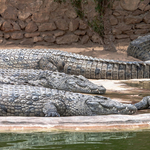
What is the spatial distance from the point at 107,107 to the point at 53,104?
0.71 metres

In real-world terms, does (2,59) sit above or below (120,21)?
below

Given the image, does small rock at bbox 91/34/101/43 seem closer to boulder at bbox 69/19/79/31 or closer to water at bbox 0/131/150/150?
boulder at bbox 69/19/79/31

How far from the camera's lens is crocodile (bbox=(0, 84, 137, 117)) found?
3883 millimetres

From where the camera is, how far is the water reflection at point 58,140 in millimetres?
2646

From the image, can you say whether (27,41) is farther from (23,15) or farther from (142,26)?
(142,26)

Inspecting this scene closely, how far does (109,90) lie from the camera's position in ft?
18.3

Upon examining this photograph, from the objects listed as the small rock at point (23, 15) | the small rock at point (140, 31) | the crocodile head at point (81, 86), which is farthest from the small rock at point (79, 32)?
the crocodile head at point (81, 86)

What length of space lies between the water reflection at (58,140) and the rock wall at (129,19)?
28.2 feet

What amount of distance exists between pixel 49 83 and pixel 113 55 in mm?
3852

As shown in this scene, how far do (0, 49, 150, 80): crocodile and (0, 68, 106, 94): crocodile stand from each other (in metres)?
1.42

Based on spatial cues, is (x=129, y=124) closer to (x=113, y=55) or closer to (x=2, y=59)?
(x=2, y=59)

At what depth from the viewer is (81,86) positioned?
17.4 ft

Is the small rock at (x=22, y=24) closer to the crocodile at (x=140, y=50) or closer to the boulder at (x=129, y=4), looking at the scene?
the boulder at (x=129, y=4)

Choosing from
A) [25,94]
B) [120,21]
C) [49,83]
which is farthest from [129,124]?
[120,21]
